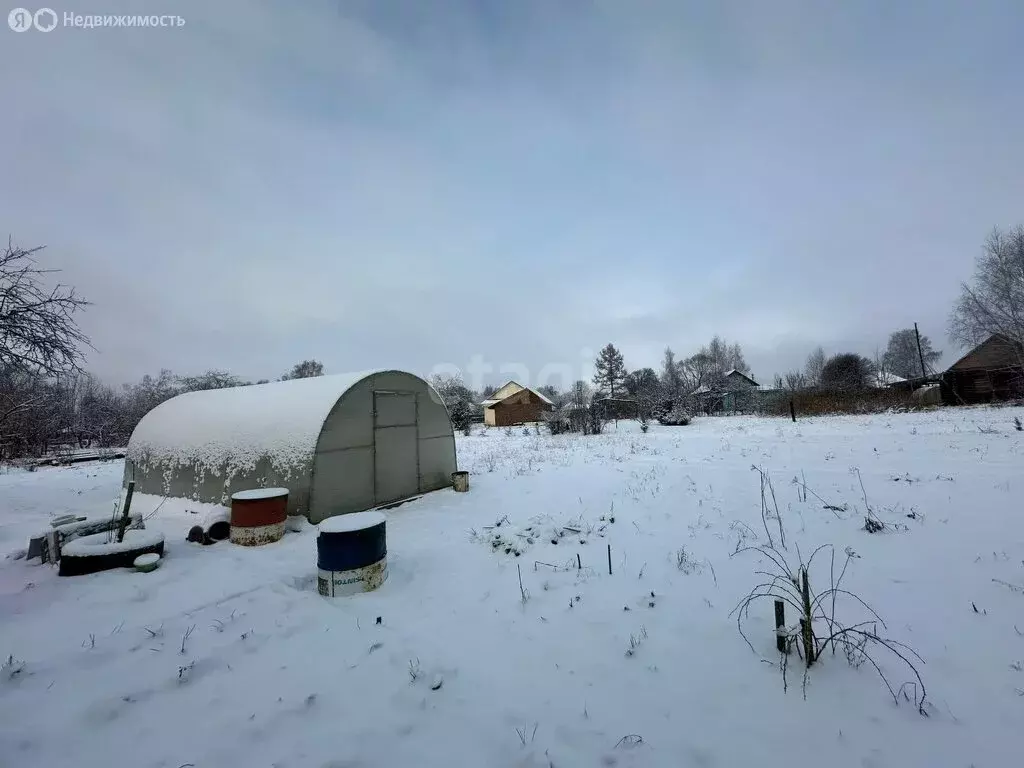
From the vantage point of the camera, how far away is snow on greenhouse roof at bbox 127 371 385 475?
8.59 meters

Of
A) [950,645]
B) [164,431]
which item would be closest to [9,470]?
[164,431]

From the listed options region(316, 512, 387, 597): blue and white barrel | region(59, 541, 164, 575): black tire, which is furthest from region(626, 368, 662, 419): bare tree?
region(59, 541, 164, 575): black tire

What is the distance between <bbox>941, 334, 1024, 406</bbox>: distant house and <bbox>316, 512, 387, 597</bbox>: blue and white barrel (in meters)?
40.9

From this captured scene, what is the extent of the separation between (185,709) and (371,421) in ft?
21.9

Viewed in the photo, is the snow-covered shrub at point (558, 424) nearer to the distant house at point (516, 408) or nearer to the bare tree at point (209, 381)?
the distant house at point (516, 408)

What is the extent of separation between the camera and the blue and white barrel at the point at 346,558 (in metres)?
5.01

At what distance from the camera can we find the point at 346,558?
16.5ft

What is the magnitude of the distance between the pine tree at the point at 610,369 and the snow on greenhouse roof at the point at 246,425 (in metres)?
52.2

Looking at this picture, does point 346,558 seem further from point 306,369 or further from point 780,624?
point 306,369

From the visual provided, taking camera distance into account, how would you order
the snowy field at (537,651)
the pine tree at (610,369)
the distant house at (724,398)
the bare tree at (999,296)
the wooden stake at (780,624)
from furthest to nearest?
the pine tree at (610,369) < the distant house at (724,398) < the bare tree at (999,296) < the wooden stake at (780,624) < the snowy field at (537,651)

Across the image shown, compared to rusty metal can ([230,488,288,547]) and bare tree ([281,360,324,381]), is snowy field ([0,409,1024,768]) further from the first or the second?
bare tree ([281,360,324,381])

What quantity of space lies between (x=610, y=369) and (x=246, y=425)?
54.2 metres

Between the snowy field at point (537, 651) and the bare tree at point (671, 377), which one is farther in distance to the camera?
the bare tree at point (671, 377)

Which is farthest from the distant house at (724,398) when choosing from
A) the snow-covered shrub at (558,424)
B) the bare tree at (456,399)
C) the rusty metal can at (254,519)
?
the rusty metal can at (254,519)
